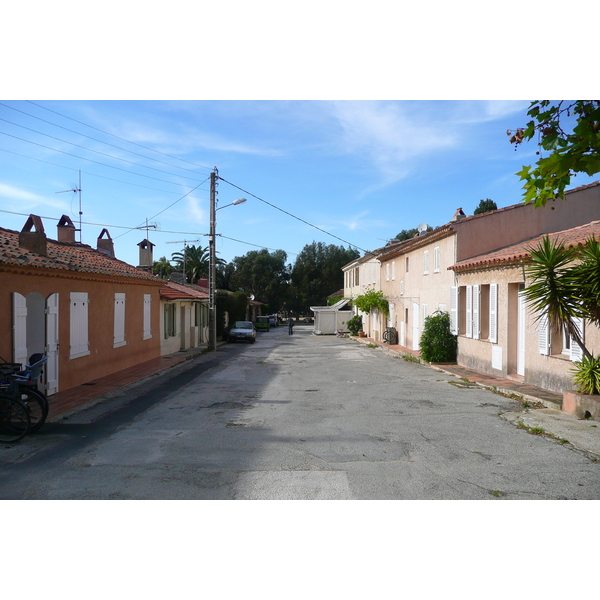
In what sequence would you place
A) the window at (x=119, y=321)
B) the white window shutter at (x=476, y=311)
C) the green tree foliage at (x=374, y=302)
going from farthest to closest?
1. the green tree foliage at (x=374, y=302)
2. the white window shutter at (x=476, y=311)
3. the window at (x=119, y=321)

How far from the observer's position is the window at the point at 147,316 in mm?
19283

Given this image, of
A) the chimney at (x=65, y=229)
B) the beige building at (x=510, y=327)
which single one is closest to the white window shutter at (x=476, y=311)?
the beige building at (x=510, y=327)

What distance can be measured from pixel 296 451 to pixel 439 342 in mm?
12462

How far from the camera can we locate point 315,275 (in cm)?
6938

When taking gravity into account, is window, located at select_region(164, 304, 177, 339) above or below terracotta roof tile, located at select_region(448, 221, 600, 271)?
below

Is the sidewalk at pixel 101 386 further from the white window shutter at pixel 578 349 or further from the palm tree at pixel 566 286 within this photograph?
the white window shutter at pixel 578 349

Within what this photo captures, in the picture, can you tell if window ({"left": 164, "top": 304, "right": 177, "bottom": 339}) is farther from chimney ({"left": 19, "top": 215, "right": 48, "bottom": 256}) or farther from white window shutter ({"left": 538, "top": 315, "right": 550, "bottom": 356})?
white window shutter ({"left": 538, "top": 315, "right": 550, "bottom": 356})

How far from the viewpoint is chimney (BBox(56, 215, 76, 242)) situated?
59.9 feet

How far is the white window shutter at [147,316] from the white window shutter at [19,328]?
8965 mm

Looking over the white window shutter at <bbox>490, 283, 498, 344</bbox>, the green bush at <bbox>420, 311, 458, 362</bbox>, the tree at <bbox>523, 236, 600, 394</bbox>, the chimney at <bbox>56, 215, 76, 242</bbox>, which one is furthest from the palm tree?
the chimney at <bbox>56, 215, 76, 242</bbox>

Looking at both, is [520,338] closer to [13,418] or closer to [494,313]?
[494,313]

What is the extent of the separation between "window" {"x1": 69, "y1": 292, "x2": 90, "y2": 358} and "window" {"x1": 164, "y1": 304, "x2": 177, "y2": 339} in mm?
9291

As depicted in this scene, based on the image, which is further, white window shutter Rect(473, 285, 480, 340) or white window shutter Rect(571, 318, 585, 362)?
white window shutter Rect(473, 285, 480, 340)

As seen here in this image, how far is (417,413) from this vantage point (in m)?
9.96
